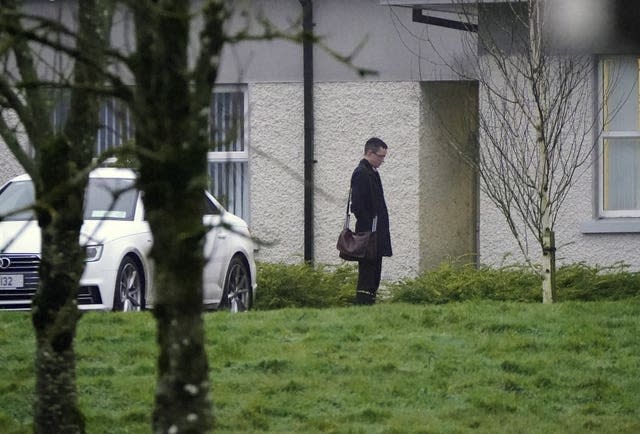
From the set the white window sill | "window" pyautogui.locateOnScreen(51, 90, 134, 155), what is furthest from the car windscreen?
the white window sill

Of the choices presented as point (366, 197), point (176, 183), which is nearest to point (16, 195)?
point (366, 197)

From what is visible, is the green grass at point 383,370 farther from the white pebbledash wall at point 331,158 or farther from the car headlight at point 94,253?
the white pebbledash wall at point 331,158

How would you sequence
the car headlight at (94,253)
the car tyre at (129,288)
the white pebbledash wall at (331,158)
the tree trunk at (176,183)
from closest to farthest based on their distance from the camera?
the tree trunk at (176,183) < the car headlight at (94,253) < the car tyre at (129,288) < the white pebbledash wall at (331,158)

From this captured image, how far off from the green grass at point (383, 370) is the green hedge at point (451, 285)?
2.68 m

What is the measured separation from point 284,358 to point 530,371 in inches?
62.8

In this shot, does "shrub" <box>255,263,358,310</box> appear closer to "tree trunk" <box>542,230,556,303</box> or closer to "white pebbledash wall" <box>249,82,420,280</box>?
"white pebbledash wall" <box>249,82,420,280</box>

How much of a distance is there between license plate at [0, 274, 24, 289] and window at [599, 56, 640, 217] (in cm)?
657

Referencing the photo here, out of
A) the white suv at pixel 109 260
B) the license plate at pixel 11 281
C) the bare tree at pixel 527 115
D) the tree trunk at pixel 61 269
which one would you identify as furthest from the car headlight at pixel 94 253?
the tree trunk at pixel 61 269

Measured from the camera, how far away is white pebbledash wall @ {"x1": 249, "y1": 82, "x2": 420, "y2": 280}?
1688 cm

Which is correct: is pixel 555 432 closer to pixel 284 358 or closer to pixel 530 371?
pixel 530 371

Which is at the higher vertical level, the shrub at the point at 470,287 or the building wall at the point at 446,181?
the building wall at the point at 446,181

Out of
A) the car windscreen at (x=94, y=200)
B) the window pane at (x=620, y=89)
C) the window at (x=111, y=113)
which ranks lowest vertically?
the car windscreen at (x=94, y=200)

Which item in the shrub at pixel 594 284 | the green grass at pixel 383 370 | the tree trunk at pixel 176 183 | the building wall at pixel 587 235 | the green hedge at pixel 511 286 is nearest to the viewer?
the tree trunk at pixel 176 183

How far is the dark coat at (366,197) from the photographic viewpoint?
14.0 m
